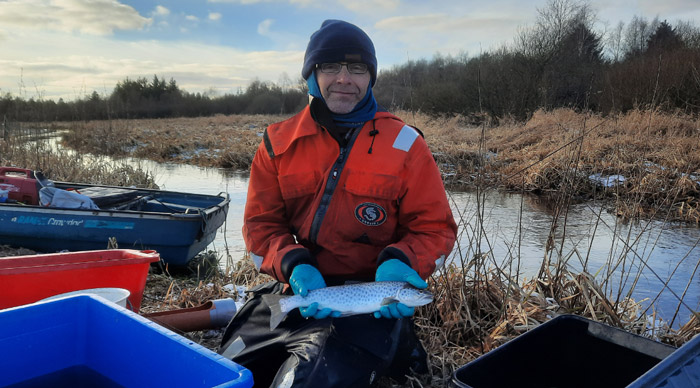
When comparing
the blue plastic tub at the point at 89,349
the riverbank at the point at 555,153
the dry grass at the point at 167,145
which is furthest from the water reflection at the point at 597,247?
the dry grass at the point at 167,145

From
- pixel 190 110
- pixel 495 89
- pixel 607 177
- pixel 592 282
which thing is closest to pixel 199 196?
pixel 592 282

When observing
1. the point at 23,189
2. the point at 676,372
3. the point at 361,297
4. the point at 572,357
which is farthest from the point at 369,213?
the point at 23,189

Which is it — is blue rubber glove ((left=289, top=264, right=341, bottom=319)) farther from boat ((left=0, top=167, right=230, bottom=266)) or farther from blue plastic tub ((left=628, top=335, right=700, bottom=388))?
boat ((left=0, top=167, right=230, bottom=266))

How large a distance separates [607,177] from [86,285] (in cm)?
952

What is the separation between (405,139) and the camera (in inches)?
106

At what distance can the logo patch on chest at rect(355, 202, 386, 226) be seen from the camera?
8.74 ft

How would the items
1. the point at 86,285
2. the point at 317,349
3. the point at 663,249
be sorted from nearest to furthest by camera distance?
the point at 317,349 → the point at 86,285 → the point at 663,249

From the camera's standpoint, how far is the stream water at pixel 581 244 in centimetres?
386

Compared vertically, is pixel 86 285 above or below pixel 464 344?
above

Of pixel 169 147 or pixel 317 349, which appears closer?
pixel 317 349

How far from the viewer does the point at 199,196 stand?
7.50 meters

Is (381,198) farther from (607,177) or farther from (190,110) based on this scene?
(190,110)

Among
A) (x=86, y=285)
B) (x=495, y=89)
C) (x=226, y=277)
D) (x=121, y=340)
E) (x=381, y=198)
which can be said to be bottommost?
(x=226, y=277)

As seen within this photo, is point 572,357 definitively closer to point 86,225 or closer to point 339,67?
→ point 339,67
